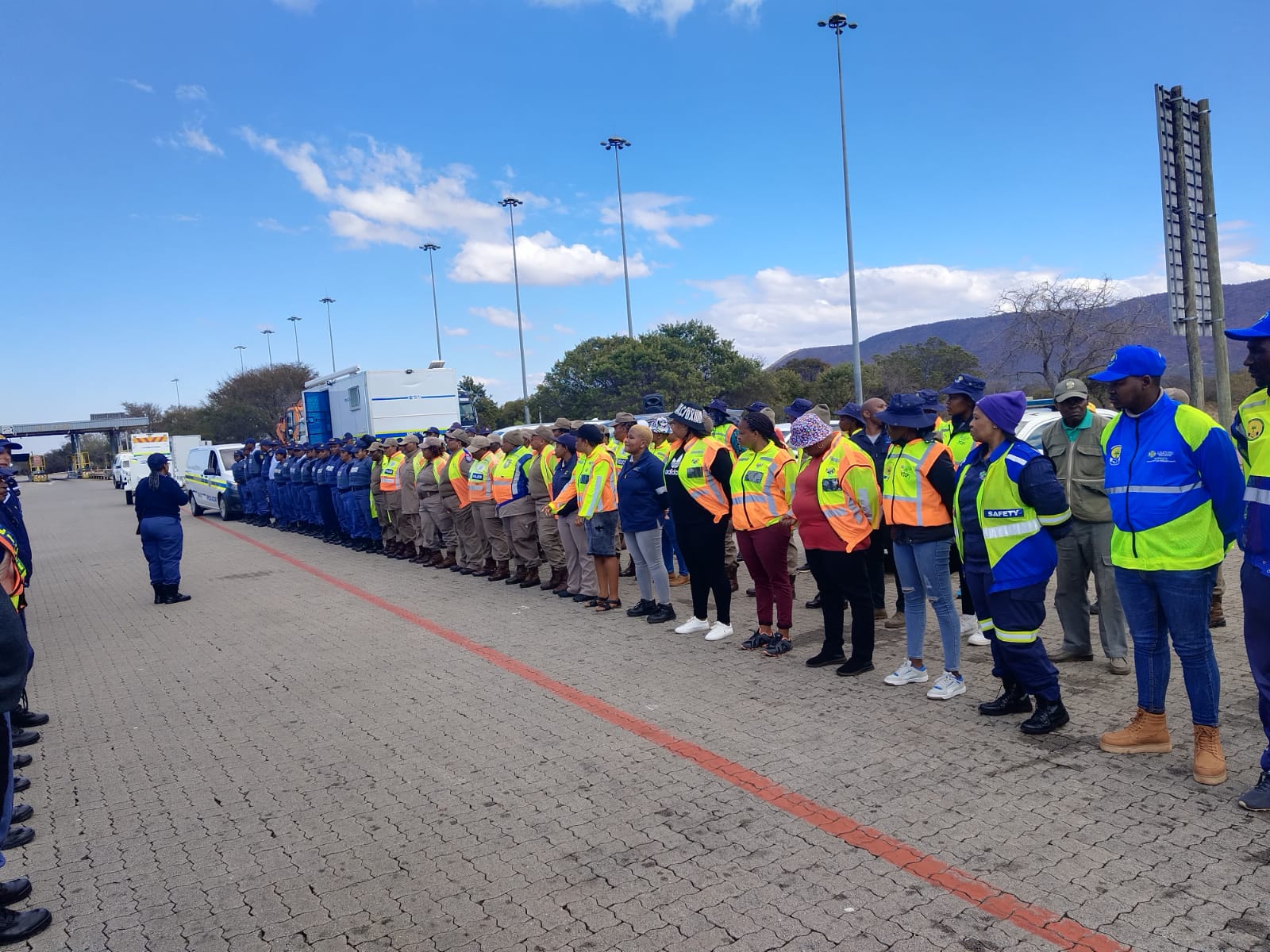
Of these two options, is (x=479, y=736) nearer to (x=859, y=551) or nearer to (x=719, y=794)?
(x=719, y=794)

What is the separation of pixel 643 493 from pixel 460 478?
4120 mm

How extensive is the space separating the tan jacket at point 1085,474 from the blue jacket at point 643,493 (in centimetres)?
334

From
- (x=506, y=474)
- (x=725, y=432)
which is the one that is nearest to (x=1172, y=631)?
(x=725, y=432)

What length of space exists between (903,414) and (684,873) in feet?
10.9

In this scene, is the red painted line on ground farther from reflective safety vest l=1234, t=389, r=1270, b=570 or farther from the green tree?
the green tree

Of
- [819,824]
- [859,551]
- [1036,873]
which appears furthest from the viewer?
[859,551]

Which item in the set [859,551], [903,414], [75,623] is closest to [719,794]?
[859,551]

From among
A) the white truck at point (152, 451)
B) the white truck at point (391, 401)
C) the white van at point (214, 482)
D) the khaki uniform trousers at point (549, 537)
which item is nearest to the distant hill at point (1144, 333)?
the khaki uniform trousers at point (549, 537)

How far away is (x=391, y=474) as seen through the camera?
13.2 m

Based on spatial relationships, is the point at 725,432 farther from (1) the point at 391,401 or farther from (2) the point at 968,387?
(1) the point at 391,401

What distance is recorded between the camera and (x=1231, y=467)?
3.90m

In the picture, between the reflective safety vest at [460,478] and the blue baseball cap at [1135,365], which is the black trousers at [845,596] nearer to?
the blue baseball cap at [1135,365]

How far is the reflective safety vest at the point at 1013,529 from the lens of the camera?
4.61m

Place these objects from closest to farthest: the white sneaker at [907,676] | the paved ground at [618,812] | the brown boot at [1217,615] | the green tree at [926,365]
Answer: the paved ground at [618,812] → the white sneaker at [907,676] → the brown boot at [1217,615] → the green tree at [926,365]
